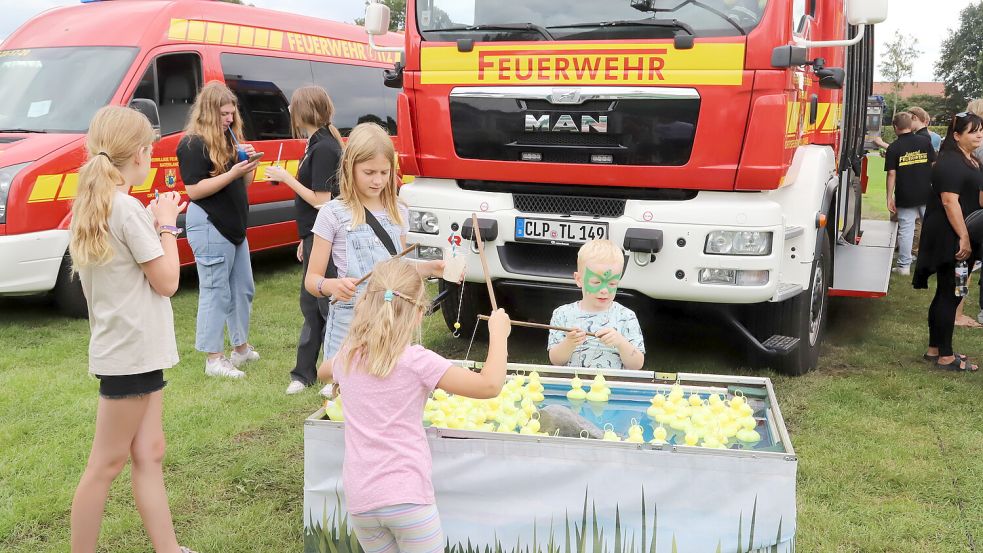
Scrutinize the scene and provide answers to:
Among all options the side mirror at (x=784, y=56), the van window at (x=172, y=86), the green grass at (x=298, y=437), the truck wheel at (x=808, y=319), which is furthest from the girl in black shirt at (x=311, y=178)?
the van window at (x=172, y=86)

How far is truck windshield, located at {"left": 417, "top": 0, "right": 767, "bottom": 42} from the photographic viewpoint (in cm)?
480

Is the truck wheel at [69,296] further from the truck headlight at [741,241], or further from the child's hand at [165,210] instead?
the truck headlight at [741,241]

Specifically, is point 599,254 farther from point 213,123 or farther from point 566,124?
point 213,123

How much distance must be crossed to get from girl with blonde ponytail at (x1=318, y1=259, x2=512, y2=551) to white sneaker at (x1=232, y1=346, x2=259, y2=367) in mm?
3774

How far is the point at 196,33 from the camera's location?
824cm

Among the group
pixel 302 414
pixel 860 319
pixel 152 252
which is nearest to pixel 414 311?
pixel 152 252

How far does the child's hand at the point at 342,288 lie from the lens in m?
3.53

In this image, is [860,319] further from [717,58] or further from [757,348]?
[717,58]

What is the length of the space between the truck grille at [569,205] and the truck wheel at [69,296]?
403 centimetres

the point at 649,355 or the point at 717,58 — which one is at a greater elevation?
the point at 717,58

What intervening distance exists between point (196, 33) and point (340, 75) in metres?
2.17

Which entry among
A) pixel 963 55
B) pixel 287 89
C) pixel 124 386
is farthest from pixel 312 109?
pixel 963 55

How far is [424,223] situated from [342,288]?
2.15 meters

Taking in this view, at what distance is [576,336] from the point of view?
11.4 feet
